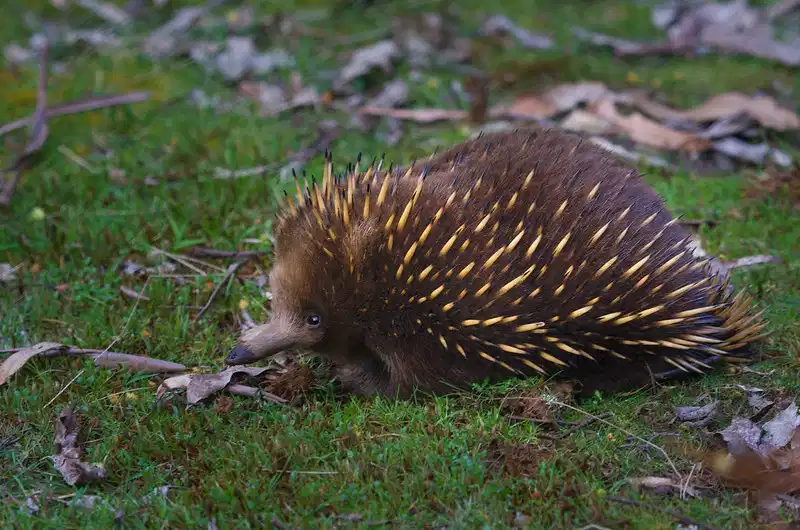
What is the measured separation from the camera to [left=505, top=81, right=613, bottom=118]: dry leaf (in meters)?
5.95

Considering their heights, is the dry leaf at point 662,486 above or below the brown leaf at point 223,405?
above

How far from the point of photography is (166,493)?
117 inches

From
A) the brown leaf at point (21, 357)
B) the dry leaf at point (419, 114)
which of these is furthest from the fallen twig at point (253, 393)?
the dry leaf at point (419, 114)

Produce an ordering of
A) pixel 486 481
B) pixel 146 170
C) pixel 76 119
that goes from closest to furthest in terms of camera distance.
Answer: pixel 486 481
pixel 146 170
pixel 76 119

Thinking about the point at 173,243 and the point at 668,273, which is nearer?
the point at 668,273

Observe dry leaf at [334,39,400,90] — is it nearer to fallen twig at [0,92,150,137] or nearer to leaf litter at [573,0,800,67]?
fallen twig at [0,92,150,137]

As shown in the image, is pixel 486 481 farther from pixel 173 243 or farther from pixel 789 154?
pixel 789 154

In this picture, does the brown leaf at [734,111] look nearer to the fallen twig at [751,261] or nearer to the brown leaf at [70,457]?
the fallen twig at [751,261]

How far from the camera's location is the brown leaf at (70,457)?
3.02m

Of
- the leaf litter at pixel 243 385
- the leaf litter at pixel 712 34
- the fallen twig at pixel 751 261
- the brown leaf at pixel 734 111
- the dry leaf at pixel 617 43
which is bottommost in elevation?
the leaf litter at pixel 243 385

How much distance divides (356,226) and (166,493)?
1089 mm

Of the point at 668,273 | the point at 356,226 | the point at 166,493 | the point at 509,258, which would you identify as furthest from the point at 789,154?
the point at 166,493

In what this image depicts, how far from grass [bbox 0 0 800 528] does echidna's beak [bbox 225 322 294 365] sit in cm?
22

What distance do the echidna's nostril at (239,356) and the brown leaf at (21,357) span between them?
886mm
